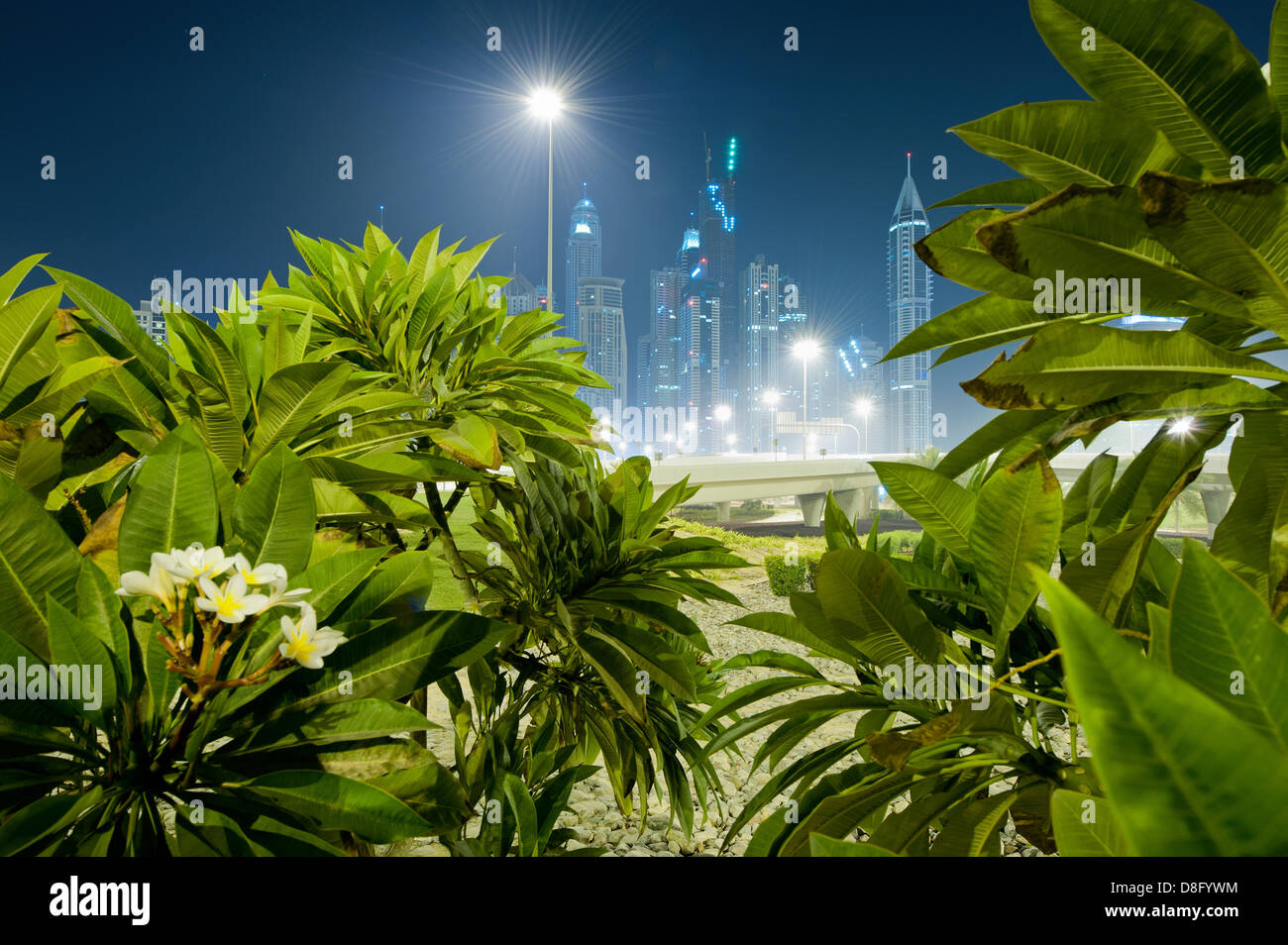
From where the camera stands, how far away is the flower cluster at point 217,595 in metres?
0.40

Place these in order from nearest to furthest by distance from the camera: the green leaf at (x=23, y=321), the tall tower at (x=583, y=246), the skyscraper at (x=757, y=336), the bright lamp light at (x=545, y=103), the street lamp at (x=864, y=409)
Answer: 1. the green leaf at (x=23, y=321)
2. the bright lamp light at (x=545, y=103)
3. the street lamp at (x=864, y=409)
4. the tall tower at (x=583, y=246)
5. the skyscraper at (x=757, y=336)

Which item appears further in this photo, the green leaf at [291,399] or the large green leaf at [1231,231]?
the green leaf at [291,399]

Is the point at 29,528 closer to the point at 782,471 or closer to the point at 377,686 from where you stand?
the point at 377,686

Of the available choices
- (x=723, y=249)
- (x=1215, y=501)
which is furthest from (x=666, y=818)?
(x=723, y=249)

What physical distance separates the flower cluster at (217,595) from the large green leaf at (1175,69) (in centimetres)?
72

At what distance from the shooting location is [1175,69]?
0.44 meters

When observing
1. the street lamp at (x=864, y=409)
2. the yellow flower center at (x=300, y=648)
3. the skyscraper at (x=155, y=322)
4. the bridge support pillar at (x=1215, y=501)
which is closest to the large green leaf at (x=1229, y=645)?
the yellow flower center at (x=300, y=648)

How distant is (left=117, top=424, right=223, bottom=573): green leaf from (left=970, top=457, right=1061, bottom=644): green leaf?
70 cm

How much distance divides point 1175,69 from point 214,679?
88 centimetres

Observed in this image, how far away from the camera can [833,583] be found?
56cm

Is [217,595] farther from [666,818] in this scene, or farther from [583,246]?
[583,246]

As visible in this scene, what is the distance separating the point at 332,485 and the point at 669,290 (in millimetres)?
61863
